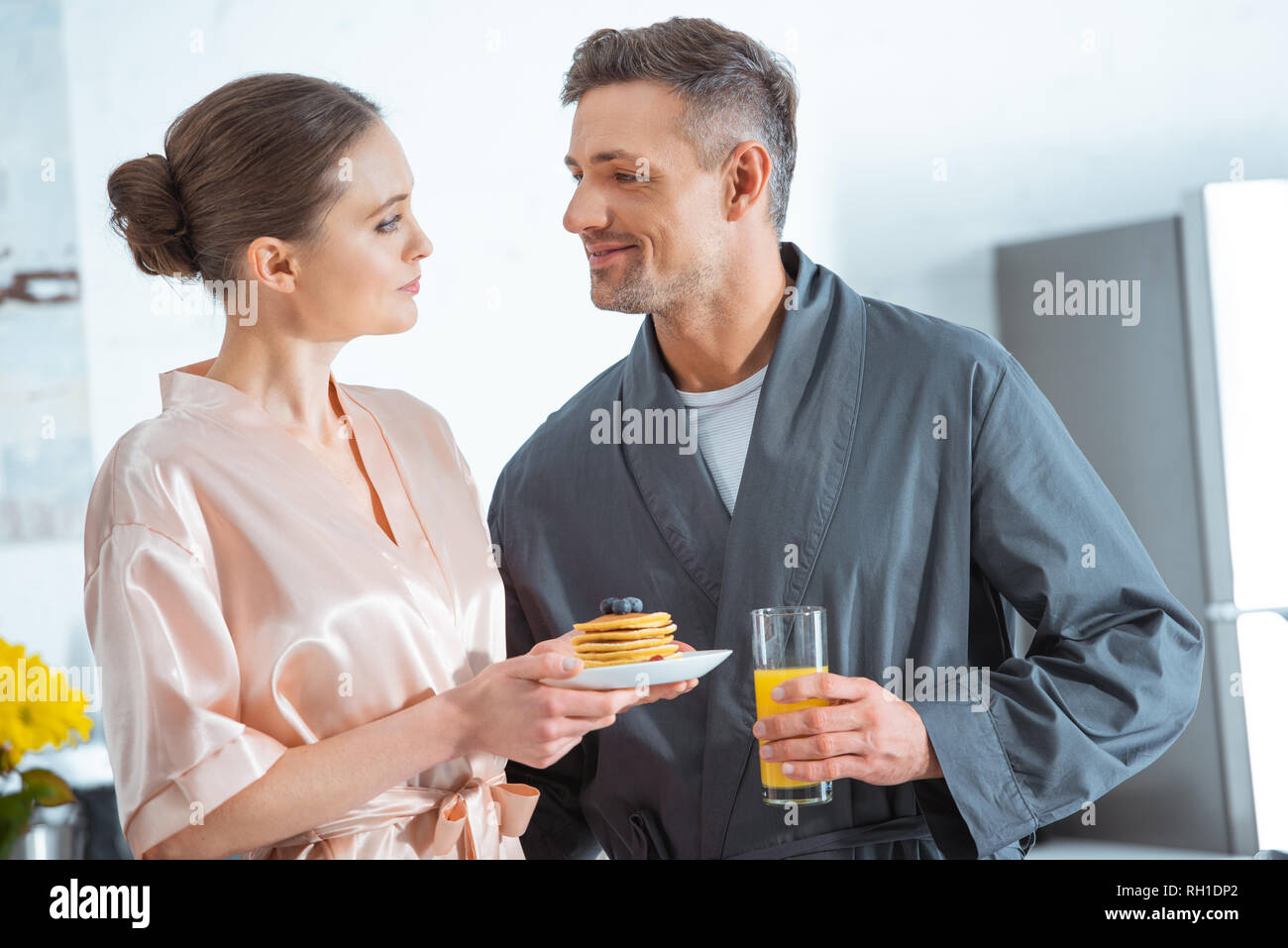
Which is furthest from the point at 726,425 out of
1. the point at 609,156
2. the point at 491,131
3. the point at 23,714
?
the point at 491,131

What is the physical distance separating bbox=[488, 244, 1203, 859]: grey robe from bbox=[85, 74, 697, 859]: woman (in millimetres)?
212

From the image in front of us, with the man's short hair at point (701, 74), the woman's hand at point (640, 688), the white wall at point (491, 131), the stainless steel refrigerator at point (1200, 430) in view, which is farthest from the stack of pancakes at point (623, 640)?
the stainless steel refrigerator at point (1200, 430)

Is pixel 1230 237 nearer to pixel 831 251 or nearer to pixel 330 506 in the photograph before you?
pixel 831 251

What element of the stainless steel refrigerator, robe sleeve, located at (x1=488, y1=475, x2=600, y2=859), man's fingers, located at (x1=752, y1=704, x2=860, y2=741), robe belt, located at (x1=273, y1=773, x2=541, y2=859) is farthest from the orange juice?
the stainless steel refrigerator

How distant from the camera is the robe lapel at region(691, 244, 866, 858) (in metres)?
1.45

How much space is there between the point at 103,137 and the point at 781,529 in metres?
2.30

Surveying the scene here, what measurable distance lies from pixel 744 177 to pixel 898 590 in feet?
2.06

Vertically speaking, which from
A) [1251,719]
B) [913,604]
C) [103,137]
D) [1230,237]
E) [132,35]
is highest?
[132,35]

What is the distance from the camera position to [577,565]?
160 centimetres

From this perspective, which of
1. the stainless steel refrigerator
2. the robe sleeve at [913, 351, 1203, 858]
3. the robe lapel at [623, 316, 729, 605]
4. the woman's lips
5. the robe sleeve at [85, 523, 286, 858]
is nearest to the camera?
the robe sleeve at [85, 523, 286, 858]

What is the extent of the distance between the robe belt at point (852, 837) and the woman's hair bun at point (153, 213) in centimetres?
93

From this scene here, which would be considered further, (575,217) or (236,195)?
(575,217)

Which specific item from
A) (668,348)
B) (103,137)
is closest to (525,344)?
(103,137)

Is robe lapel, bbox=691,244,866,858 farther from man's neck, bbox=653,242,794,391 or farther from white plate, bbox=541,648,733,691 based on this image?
white plate, bbox=541,648,733,691
